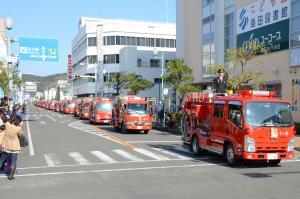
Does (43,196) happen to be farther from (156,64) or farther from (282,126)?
(156,64)

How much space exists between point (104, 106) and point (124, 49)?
136ft

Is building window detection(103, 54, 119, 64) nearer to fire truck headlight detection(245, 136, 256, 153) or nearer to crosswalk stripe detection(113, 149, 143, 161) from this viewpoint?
crosswalk stripe detection(113, 149, 143, 161)

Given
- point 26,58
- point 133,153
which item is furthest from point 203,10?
point 133,153

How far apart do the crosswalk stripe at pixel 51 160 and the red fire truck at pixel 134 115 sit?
1263 centimetres

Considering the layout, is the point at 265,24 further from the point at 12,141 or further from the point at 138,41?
the point at 138,41

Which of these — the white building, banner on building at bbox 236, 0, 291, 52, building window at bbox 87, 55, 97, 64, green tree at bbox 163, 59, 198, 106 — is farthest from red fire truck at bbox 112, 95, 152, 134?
building window at bbox 87, 55, 97, 64

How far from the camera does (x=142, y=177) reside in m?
12.1

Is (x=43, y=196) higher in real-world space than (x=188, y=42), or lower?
lower

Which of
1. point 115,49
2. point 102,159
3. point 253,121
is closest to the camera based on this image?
point 253,121

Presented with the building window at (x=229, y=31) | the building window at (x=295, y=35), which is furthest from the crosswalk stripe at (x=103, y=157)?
the building window at (x=229, y=31)

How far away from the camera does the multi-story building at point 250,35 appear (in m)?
31.0

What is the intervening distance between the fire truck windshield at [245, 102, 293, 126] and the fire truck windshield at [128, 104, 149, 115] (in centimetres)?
1665

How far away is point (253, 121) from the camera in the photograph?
1380cm

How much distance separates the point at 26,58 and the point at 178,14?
58.4 feet
